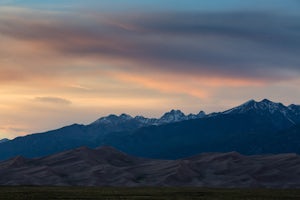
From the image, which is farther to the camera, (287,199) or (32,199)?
(287,199)

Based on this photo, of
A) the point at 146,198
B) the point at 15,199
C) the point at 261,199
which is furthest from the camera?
the point at 146,198

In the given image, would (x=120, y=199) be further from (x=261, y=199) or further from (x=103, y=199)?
(x=261, y=199)

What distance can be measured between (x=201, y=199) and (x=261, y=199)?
11.1m

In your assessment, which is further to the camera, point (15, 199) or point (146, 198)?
point (146, 198)

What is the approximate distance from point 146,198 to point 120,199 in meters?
9.05

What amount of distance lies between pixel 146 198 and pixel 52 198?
18.4m

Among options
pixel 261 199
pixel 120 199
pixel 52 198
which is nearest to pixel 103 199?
pixel 120 199

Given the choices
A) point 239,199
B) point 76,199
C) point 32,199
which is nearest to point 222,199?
point 239,199

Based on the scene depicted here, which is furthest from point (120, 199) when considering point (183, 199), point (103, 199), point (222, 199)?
point (222, 199)

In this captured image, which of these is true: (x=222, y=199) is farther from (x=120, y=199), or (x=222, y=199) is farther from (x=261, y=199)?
(x=120, y=199)

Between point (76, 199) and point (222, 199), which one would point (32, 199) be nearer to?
point (76, 199)

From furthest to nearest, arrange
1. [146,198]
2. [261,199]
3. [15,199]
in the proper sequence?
[146,198] < [261,199] < [15,199]

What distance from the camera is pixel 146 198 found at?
12325 cm

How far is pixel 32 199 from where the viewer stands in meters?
110
